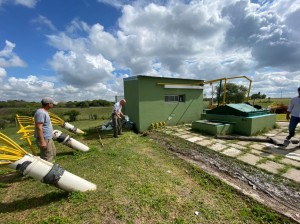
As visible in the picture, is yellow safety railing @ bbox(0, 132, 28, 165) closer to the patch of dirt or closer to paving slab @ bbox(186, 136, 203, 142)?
the patch of dirt

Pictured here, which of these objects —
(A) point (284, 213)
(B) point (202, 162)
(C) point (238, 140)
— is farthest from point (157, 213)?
(C) point (238, 140)

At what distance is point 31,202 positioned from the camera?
117 inches

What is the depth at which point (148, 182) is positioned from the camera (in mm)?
3426

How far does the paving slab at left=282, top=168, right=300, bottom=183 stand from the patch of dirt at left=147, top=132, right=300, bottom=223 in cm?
18

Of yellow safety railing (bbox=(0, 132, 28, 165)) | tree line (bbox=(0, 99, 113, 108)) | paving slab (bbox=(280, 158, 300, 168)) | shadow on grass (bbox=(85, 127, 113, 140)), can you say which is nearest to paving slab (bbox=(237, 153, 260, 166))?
paving slab (bbox=(280, 158, 300, 168))

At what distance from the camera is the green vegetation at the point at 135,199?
2514mm

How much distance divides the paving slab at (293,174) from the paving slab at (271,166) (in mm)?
170

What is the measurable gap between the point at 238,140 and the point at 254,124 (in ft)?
4.30

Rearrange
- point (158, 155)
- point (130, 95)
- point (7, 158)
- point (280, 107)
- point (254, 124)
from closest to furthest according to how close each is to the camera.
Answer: point (7, 158) → point (158, 155) → point (254, 124) → point (130, 95) → point (280, 107)

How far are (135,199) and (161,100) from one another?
20.4 feet

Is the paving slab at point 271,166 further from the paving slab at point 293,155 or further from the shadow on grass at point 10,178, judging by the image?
the shadow on grass at point 10,178

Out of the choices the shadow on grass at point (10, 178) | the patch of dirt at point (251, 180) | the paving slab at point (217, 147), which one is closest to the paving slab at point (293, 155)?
the patch of dirt at point (251, 180)

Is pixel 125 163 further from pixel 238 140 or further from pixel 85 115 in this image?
pixel 85 115

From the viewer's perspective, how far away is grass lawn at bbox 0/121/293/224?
2512 mm
